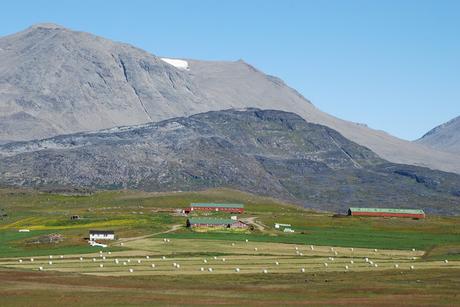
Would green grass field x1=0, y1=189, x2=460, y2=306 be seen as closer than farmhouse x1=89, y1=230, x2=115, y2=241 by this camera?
Yes

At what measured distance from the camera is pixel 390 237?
7726 inches

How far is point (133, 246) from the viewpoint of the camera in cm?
16850

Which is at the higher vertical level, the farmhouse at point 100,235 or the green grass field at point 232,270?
the farmhouse at point 100,235

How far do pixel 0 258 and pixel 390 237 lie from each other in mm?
89062

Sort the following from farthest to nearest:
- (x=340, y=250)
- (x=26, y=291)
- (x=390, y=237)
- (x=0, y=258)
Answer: (x=390, y=237)
(x=340, y=250)
(x=0, y=258)
(x=26, y=291)

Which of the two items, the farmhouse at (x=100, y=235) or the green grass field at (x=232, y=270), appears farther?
the farmhouse at (x=100, y=235)

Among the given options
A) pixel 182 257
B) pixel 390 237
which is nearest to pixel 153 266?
pixel 182 257

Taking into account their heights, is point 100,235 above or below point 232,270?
above

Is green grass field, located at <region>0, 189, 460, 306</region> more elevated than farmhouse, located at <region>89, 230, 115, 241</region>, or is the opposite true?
farmhouse, located at <region>89, 230, 115, 241</region>

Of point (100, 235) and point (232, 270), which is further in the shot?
point (100, 235)

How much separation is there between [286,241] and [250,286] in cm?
7682

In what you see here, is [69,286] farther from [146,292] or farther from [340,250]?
[340,250]

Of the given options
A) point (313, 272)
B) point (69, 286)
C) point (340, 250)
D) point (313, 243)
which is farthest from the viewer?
point (313, 243)

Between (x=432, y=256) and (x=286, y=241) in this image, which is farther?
(x=286, y=241)
